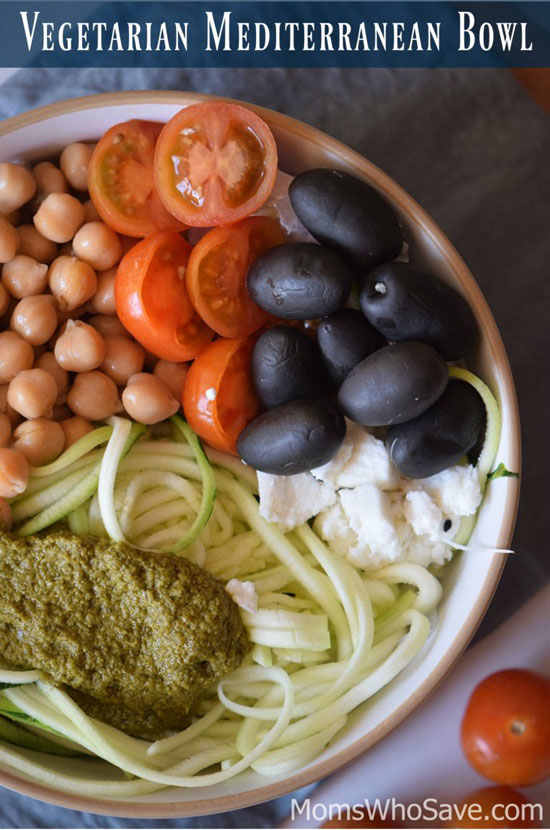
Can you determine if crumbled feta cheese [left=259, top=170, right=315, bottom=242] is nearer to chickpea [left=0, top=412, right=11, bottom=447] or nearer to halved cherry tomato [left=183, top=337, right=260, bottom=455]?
halved cherry tomato [left=183, top=337, right=260, bottom=455]

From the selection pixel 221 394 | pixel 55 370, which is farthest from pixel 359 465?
pixel 55 370

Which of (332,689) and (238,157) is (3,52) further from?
(332,689)

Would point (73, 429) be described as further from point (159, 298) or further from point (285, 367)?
point (285, 367)

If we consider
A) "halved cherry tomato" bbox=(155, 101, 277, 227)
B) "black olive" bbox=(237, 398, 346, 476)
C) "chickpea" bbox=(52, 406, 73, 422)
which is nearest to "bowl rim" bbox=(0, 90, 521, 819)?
"halved cherry tomato" bbox=(155, 101, 277, 227)

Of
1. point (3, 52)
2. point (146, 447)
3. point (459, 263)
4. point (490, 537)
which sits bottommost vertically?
point (490, 537)

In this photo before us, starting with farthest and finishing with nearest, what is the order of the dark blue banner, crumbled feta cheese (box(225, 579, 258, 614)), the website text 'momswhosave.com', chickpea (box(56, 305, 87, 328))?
1. the dark blue banner
2. the website text 'momswhosave.com'
3. chickpea (box(56, 305, 87, 328))
4. crumbled feta cheese (box(225, 579, 258, 614))

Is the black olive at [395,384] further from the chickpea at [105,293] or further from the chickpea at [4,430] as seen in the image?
the chickpea at [4,430]

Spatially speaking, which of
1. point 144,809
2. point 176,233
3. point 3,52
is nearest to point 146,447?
point 176,233
